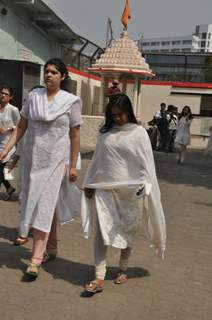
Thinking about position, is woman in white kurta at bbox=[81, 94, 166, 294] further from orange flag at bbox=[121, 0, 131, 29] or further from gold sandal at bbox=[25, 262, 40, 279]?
orange flag at bbox=[121, 0, 131, 29]

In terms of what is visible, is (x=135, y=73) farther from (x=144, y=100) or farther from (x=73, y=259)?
(x=73, y=259)

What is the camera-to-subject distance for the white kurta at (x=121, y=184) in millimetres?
4352

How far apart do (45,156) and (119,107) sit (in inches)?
31.6

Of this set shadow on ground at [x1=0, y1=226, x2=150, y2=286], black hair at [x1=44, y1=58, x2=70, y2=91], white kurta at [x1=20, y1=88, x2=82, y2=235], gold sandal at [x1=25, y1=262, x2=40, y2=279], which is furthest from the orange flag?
gold sandal at [x1=25, y1=262, x2=40, y2=279]

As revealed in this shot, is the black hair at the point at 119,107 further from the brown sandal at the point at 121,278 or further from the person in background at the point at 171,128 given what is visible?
the person in background at the point at 171,128

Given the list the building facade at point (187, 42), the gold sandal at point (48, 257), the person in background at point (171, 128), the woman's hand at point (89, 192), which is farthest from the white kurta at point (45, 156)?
the building facade at point (187, 42)

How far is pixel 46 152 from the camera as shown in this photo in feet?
15.1

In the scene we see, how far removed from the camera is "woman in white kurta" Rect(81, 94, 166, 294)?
14.3 feet

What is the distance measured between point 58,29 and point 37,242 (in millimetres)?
12984

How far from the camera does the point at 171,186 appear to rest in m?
10.8

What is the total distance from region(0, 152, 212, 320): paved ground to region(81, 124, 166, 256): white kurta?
0.99 ft

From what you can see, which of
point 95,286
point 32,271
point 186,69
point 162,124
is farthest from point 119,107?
point 186,69

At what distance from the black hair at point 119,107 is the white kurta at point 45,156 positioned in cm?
41

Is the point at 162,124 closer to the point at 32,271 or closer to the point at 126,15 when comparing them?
the point at 126,15
